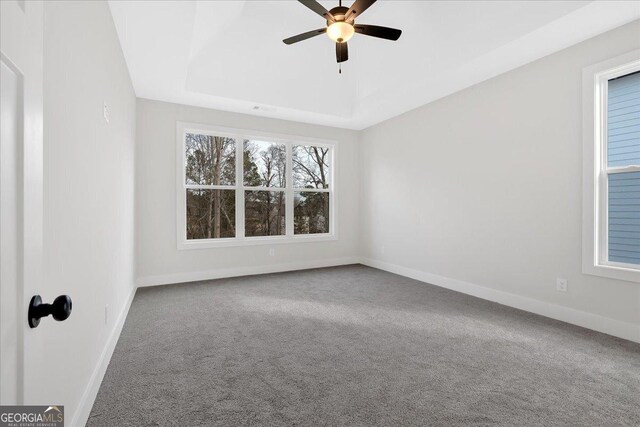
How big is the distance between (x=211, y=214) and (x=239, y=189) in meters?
0.59

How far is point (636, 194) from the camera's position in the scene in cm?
271

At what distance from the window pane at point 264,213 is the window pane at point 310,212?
10.7 inches

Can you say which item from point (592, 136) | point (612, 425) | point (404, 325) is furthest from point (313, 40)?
point (612, 425)

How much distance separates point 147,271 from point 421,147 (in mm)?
4387

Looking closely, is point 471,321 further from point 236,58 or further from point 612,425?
point 236,58

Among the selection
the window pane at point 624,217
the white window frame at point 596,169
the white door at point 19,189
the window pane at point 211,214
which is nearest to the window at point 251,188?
A: the window pane at point 211,214

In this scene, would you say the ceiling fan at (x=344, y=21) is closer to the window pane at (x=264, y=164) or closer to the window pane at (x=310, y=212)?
the window pane at (x=264, y=164)

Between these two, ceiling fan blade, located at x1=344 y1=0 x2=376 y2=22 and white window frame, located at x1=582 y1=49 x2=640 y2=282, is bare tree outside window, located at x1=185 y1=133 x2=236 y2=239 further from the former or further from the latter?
white window frame, located at x1=582 y1=49 x2=640 y2=282

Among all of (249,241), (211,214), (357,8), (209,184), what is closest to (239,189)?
(209,184)

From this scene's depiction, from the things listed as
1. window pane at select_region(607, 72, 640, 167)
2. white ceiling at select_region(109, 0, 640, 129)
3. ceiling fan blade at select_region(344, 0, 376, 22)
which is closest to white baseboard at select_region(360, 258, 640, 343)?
window pane at select_region(607, 72, 640, 167)

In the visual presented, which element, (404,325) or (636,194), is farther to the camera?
(404,325)

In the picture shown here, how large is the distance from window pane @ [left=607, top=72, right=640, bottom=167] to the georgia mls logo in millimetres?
4044

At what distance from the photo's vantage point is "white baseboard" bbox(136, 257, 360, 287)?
4.41 m

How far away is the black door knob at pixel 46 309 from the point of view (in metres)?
0.73
